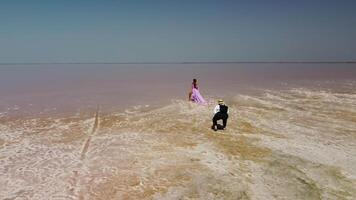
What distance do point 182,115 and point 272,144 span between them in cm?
720

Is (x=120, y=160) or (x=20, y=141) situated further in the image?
(x=20, y=141)

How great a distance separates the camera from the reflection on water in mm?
9344

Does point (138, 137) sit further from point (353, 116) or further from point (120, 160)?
point (353, 116)

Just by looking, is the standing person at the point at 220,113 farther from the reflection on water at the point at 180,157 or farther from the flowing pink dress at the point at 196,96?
the flowing pink dress at the point at 196,96

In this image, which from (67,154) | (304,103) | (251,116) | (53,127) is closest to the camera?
(67,154)

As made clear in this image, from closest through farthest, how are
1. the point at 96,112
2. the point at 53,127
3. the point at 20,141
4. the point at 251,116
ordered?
1. the point at 20,141
2. the point at 53,127
3. the point at 251,116
4. the point at 96,112

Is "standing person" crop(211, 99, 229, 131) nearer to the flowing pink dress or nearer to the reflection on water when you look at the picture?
the reflection on water

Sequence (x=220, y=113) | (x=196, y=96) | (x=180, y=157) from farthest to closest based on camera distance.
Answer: (x=196, y=96), (x=220, y=113), (x=180, y=157)

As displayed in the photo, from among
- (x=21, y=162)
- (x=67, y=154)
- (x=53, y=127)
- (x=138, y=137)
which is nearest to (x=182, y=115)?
(x=138, y=137)

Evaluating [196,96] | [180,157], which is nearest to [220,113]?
[180,157]

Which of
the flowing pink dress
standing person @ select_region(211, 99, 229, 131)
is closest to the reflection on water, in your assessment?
standing person @ select_region(211, 99, 229, 131)

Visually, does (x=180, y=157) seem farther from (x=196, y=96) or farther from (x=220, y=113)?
(x=196, y=96)

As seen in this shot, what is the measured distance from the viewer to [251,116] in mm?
19547

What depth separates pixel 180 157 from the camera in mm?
12109
